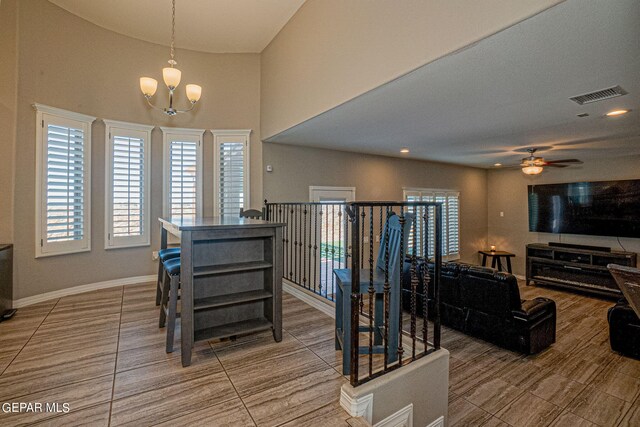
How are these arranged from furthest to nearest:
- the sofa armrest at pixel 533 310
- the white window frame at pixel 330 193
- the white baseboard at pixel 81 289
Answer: the white window frame at pixel 330 193 < the white baseboard at pixel 81 289 < the sofa armrest at pixel 533 310

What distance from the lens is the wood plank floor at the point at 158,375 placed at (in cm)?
178

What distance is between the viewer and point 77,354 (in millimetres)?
2469

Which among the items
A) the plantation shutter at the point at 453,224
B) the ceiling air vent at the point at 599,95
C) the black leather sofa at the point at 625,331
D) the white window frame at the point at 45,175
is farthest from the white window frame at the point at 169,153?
the plantation shutter at the point at 453,224

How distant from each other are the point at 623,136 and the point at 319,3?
4908 millimetres

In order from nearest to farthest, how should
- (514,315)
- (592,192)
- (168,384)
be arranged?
(168,384)
(514,315)
(592,192)

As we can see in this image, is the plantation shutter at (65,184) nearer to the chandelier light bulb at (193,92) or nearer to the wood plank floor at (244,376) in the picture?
the wood plank floor at (244,376)

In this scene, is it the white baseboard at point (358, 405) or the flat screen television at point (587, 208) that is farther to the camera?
the flat screen television at point (587, 208)

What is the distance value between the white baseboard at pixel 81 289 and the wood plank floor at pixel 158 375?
0.64m

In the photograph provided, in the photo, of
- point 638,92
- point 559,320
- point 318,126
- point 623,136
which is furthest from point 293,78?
point 559,320

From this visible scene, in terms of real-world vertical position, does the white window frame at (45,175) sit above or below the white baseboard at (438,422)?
above

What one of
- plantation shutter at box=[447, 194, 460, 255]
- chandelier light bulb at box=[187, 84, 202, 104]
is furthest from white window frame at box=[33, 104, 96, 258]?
plantation shutter at box=[447, 194, 460, 255]

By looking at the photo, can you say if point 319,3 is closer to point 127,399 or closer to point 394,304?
point 394,304

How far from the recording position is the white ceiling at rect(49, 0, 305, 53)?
12.8 ft

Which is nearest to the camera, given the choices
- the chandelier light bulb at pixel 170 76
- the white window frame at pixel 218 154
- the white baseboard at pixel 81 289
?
the chandelier light bulb at pixel 170 76
